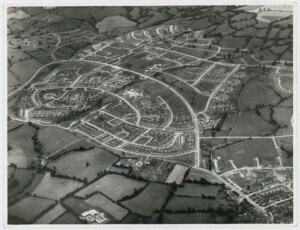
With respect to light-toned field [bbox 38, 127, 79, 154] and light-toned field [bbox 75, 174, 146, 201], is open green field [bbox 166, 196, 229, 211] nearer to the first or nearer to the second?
light-toned field [bbox 75, 174, 146, 201]

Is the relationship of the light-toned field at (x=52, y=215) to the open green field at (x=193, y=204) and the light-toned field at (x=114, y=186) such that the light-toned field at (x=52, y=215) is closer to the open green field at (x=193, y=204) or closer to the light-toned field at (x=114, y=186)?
the light-toned field at (x=114, y=186)

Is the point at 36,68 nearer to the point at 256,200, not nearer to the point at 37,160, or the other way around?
the point at 37,160

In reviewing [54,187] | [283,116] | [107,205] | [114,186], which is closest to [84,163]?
[54,187]

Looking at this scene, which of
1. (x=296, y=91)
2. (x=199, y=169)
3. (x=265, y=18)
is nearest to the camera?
(x=296, y=91)

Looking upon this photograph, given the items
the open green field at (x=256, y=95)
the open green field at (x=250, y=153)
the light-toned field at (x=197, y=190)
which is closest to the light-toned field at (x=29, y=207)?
the light-toned field at (x=197, y=190)

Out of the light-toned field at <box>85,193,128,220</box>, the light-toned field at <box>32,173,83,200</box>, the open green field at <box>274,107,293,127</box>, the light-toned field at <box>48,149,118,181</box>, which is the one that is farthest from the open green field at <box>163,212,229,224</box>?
the open green field at <box>274,107,293,127</box>
